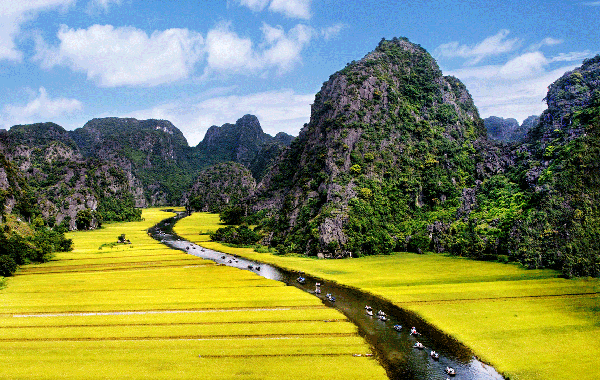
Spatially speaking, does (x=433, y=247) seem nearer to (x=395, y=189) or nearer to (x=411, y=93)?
(x=395, y=189)

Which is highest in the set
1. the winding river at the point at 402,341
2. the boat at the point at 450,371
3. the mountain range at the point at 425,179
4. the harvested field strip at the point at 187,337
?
the mountain range at the point at 425,179

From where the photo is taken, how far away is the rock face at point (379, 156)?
9794 centimetres

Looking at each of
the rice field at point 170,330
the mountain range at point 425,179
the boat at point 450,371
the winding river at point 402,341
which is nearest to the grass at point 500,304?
the winding river at point 402,341

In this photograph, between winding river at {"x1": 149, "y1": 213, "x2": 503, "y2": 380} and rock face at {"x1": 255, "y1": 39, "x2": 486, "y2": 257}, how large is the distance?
34670 millimetres

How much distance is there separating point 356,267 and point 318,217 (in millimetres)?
24563

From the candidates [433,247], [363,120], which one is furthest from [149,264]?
[363,120]

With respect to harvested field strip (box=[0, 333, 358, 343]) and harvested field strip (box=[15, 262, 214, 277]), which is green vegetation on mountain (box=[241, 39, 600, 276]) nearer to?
harvested field strip (box=[15, 262, 214, 277])

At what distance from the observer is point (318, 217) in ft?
328

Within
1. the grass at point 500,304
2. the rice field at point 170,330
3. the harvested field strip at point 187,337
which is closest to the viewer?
the rice field at point 170,330

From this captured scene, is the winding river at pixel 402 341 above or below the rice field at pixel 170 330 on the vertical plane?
below

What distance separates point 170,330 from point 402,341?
27261mm

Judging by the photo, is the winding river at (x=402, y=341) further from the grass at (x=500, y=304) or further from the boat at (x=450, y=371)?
the grass at (x=500, y=304)

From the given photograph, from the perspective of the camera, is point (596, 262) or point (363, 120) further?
point (363, 120)

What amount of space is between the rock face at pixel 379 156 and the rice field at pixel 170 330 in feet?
122
